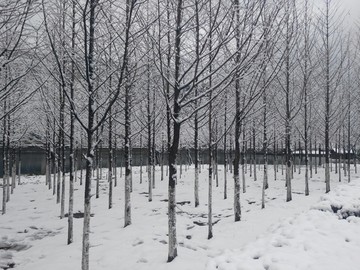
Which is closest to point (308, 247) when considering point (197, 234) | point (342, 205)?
point (342, 205)

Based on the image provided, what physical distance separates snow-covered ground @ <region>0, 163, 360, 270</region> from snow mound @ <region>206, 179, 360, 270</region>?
15 mm

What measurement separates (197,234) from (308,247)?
18.4 feet

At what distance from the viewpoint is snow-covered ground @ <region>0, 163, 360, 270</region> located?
4719 millimetres

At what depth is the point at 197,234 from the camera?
32.9ft

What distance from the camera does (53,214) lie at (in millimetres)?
13766

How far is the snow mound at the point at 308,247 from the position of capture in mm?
4281

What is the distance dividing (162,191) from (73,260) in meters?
11.6

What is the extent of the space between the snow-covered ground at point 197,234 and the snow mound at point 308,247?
1 centimetres

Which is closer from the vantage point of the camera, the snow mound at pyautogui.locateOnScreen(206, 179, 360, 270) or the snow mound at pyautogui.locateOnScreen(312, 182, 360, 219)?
the snow mound at pyautogui.locateOnScreen(206, 179, 360, 270)

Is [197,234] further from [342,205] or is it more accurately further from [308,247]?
[308,247]

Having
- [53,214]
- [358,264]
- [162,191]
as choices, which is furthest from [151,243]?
[162,191]

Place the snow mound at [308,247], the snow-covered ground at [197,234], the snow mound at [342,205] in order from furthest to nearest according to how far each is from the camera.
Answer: the snow mound at [342,205], the snow-covered ground at [197,234], the snow mound at [308,247]

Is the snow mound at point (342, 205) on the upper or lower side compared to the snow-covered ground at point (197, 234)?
upper

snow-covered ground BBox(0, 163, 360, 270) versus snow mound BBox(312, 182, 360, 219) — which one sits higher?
snow mound BBox(312, 182, 360, 219)
